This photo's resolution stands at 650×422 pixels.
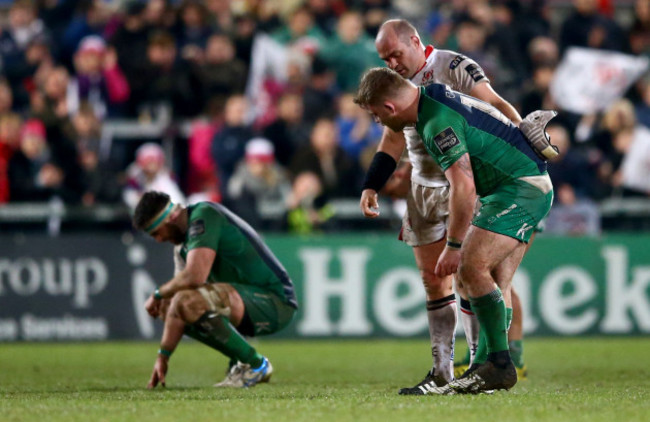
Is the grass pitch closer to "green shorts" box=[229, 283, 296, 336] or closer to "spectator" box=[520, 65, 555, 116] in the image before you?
"green shorts" box=[229, 283, 296, 336]

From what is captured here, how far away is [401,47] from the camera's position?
779 centimetres

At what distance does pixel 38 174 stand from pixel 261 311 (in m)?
6.53

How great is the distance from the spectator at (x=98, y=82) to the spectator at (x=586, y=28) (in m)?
6.39

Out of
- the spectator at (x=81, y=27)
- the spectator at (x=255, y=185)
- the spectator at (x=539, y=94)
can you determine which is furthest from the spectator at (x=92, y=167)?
the spectator at (x=539, y=94)

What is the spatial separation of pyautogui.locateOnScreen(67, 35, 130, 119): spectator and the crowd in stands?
0.02 m

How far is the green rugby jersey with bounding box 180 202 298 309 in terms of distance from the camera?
348 inches

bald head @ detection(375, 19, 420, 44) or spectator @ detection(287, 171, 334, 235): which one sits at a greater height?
bald head @ detection(375, 19, 420, 44)

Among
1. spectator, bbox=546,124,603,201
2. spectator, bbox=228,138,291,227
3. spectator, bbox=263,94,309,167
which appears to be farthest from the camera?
spectator, bbox=263,94,309,167

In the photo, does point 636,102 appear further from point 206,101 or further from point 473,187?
point 473,187

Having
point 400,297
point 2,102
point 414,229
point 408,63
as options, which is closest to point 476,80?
point 408,63

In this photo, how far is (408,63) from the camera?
7863 millimetres

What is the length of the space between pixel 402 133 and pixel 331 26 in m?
9.04

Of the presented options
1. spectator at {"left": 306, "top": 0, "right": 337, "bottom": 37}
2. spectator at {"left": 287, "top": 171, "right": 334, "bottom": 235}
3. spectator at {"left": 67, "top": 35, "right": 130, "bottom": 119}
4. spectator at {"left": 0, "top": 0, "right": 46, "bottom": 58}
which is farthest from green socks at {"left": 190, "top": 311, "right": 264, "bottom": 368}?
spectator at {"left": 0, "top": 0, "right": 46, "bottom": 58}

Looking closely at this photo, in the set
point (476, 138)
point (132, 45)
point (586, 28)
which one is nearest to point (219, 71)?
point (132, 45)
